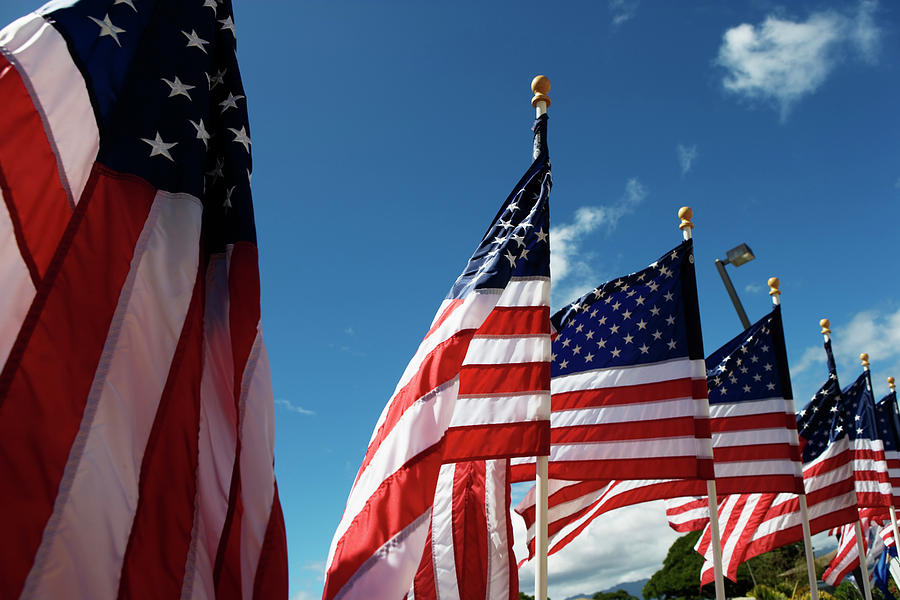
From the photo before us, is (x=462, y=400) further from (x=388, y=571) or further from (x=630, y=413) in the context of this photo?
(x=630, y=413)

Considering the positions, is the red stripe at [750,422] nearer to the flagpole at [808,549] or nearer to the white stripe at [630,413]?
the flagpole at [808,549]

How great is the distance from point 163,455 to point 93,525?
42cm

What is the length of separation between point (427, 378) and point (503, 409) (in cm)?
118

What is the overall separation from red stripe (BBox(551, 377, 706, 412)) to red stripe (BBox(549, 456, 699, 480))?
756mm

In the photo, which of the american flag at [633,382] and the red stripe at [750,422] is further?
the red stripe at [750,422]

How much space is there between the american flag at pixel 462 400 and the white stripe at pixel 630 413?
195cm

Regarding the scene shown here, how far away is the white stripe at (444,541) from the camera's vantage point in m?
6.88

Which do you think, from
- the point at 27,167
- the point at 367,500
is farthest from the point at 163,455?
the point at 367,500

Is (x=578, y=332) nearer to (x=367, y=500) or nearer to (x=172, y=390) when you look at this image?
(x=367, y=500)

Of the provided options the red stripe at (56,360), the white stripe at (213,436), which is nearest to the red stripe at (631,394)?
the white stripe at (213,436)

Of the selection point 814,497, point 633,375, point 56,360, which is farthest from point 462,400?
point 814,497

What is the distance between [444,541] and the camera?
7164 mm

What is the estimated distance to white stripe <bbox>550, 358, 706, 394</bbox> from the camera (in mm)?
8766

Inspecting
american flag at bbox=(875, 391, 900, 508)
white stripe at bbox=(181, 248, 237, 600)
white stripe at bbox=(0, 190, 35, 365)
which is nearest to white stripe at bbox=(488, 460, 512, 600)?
white stripe at bbox=(181, 248, 237, 600)
